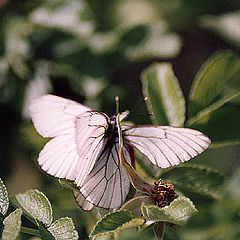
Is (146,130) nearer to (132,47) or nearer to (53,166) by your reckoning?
(53,166)

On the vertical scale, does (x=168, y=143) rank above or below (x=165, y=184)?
above

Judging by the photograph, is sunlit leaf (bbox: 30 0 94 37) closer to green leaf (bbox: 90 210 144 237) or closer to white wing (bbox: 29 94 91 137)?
white wing (bbox: 29 94 91 137)

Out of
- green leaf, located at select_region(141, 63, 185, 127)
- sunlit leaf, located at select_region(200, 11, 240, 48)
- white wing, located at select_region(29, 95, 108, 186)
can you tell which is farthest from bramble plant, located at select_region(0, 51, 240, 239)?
sunlit leaf, located at select_region(200, 11, 240, 48)

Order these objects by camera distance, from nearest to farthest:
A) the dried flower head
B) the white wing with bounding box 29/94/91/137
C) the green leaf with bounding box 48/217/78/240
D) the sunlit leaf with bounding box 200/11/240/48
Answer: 1. the green leaf with bounding box 48/217/78/240
2. the dried flower head
3. the white wing with bounding box 29/94/91/137
4. the sunlit leaf with bounding box 200/11/240/48

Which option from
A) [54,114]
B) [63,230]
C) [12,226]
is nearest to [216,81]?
[54,114]

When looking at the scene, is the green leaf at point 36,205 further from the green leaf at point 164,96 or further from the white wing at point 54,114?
the green leaf at point 164,96

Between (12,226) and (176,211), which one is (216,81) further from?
(12,226)

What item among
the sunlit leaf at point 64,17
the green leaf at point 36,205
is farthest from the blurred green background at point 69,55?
the green leaf at point 36,205

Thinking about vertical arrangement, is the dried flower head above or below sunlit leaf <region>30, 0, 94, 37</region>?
below
